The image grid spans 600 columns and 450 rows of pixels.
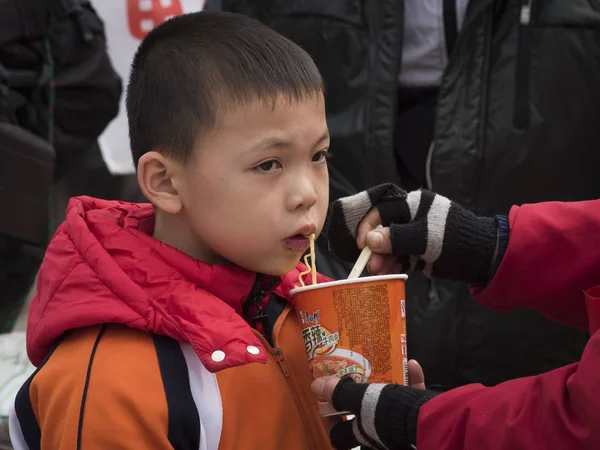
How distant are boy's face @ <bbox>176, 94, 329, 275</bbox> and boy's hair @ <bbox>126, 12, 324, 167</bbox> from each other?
0.11 ft

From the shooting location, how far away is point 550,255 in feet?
5.99

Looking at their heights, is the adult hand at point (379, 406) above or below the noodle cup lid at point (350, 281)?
below

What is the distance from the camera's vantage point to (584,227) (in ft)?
6.02

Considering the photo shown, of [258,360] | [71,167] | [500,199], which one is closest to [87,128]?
[71,167]

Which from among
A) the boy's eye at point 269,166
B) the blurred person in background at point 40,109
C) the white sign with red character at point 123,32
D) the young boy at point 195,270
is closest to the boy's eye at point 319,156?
the young boy at point 195,270

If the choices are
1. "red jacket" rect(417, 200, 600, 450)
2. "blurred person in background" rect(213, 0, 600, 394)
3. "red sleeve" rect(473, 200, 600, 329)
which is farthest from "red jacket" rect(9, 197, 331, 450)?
"blurred person in background" rect(213, 0, 600, 394)

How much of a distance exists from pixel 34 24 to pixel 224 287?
2047mm

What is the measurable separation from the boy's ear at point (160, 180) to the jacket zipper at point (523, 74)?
134 cm

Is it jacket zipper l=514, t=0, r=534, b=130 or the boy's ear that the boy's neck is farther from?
jacket zipper l=514, t=0, r=534, b=130

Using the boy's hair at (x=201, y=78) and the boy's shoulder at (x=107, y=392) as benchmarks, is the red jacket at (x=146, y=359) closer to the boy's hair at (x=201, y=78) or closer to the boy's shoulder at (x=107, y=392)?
the boy's shoulder at (x=107, y=392)

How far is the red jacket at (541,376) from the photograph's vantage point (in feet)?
4.45

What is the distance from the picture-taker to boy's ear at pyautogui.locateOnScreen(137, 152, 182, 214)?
1.63 meters

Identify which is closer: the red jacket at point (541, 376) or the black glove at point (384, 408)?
the red jacket at point (541, 376)

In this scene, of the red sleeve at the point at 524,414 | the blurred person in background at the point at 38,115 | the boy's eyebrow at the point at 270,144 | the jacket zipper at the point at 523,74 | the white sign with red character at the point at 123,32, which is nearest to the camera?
the red sleeve at the point at 524,414
